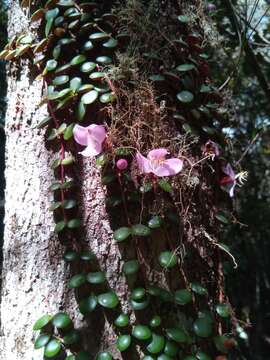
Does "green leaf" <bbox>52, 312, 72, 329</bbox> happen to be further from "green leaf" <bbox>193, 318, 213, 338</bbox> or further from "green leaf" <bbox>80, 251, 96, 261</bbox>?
"green leaf" <bbox>193, 318, 213, 338</bbox>

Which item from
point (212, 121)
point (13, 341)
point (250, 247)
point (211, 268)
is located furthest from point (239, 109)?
point (13, 341)

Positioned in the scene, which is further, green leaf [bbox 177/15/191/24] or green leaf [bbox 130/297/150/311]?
green leaf [bbox 177/15/191/24]

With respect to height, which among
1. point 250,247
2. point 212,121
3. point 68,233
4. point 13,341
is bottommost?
point 250,247

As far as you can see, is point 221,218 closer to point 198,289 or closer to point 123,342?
point 198,289

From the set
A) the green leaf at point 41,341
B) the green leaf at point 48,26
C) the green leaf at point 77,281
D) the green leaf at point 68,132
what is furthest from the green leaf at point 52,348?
the green leaf at point 48,26

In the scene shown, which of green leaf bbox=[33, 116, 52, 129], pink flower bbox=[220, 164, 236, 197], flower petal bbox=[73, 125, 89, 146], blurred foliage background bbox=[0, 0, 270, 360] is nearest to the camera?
flower petal bbox=[73, 125, 89, 146]

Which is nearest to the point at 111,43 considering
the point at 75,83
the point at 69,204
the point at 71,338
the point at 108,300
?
the point at 75,83

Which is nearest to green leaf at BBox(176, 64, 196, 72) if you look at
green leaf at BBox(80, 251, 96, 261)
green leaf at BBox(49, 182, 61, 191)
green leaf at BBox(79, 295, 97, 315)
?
green leaf at BBox(49, 182, 61, 191)

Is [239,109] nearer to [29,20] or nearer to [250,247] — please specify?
[250,247]
